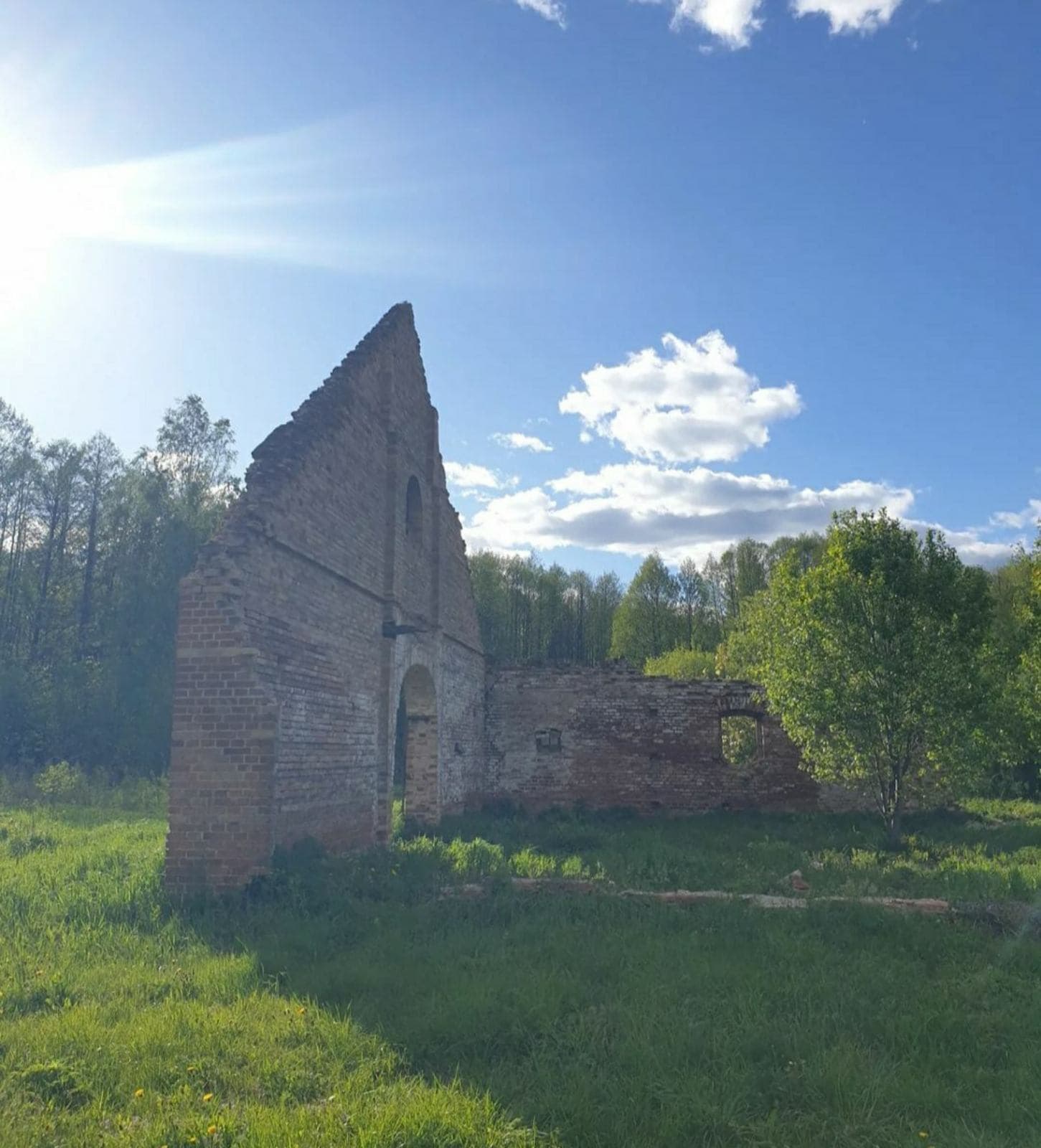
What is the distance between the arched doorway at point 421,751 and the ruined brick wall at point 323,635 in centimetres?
3

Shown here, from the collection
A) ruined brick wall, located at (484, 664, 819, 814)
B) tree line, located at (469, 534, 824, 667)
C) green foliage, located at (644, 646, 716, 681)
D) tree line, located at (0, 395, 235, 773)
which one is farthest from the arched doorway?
tree line, located at (469, 534, 824, 667)

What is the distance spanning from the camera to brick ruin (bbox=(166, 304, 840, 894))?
28.8 feet

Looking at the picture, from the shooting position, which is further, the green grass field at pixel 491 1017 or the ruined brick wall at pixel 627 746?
the ruined brick wall at pixel 627 746

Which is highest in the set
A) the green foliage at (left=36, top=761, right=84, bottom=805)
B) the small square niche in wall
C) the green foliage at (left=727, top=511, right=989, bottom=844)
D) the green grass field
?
the green foliage at (left=727, top=511, right=989, bottom=844)

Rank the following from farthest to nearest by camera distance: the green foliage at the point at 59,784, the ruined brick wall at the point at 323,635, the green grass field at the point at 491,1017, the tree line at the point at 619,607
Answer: the tree line at the point at 619,607 < the green foliage at the point at 59,784 < the ruined brick wall at the point at 323,635 < the green grass field at the point at 491,1017

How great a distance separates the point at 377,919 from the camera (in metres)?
7.66

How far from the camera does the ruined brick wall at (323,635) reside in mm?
8703

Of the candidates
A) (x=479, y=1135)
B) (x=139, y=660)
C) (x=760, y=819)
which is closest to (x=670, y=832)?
(x=760, y=819)

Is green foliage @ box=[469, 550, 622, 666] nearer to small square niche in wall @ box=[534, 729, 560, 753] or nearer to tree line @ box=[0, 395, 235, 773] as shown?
tree line @ box=[0, 395, 235, 773]

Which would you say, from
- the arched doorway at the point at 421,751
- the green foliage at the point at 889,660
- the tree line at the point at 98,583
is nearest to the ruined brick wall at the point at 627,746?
the green foliage at the point at 889,660

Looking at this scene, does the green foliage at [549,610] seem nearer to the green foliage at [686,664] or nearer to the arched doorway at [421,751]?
the green foliage at [686,664]

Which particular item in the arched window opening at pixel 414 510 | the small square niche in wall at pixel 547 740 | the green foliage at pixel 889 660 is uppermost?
the arched window opening at pixel 414 510

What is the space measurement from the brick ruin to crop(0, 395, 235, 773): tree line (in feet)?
51.9

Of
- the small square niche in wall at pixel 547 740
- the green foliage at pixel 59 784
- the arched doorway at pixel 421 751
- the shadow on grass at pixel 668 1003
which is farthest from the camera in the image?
the green foliage at pixel 59 784
